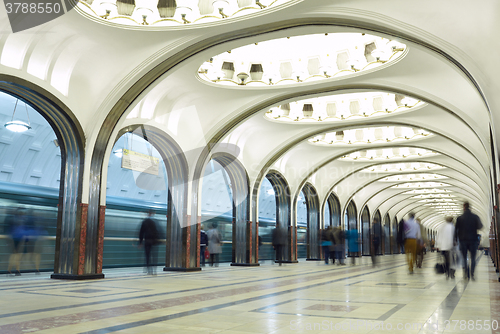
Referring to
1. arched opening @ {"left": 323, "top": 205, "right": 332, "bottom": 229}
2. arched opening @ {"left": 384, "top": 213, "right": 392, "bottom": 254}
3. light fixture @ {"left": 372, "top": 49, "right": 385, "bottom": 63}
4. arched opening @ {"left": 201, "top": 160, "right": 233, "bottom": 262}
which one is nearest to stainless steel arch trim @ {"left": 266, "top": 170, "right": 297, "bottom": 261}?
arched opening @ {"left": 201, "top": 160, "right": 233, "bottom": 262}

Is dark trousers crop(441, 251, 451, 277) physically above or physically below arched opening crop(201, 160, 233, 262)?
below

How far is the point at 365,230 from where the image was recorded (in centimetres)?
3681

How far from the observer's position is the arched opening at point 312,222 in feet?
81.5

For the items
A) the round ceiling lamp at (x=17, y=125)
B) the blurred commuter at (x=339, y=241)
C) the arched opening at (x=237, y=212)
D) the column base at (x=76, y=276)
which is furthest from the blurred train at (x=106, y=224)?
the blurred commuter at (x=339, y=241)

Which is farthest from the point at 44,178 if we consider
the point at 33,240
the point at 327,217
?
the point at 327,217

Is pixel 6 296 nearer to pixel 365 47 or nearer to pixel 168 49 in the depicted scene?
pixel 168 49

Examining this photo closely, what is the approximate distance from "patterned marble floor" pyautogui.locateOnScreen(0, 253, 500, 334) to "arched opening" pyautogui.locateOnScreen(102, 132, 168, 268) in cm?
467

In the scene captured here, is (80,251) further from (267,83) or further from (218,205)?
(218,205)

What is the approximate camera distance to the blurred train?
1156 cm

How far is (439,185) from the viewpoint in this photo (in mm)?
34219

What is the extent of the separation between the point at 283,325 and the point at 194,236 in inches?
408

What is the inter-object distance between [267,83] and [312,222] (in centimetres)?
1389

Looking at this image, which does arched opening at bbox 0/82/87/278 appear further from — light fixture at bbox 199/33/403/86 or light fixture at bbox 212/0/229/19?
light fixture at bbox 212/0/229/19

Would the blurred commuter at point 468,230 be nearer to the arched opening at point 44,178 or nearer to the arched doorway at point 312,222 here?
the arched opening at point 44,178
